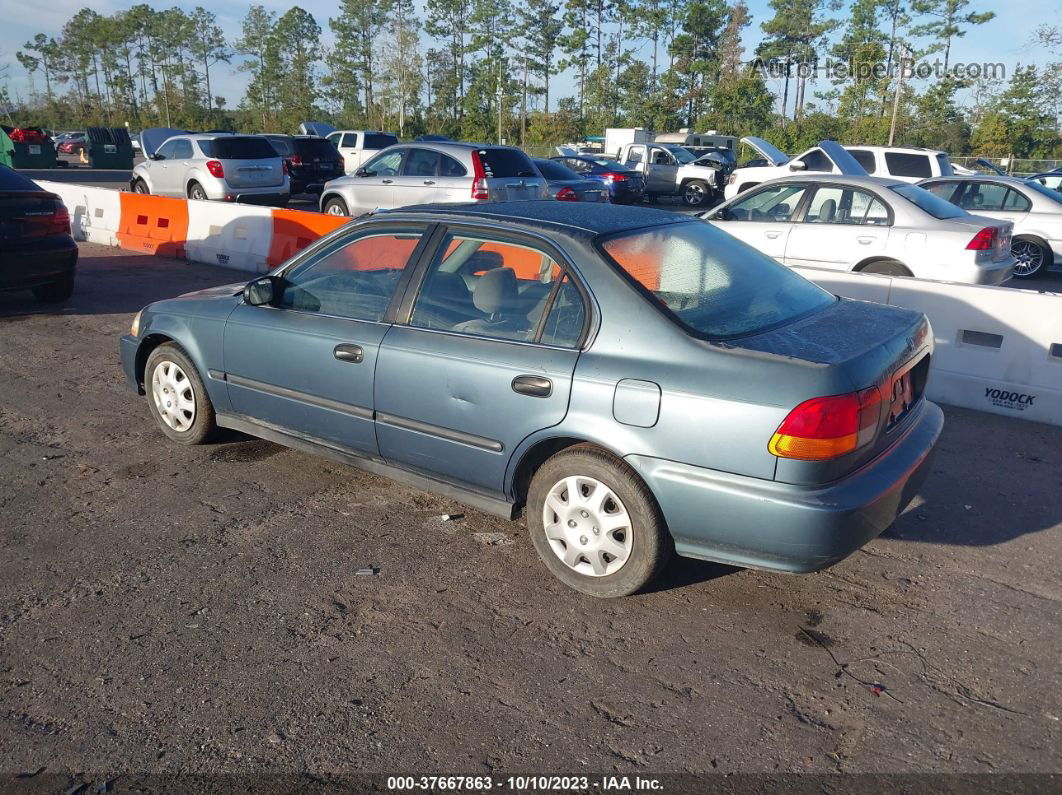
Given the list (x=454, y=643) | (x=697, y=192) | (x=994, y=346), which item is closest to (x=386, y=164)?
(x=994, y=346)

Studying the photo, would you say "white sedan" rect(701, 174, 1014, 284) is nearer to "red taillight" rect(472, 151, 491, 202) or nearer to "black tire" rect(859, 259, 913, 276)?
"black tire" rect(859, 259, 913, 276)

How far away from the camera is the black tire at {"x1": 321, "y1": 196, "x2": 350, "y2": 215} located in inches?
595

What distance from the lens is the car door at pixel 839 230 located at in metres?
8.88

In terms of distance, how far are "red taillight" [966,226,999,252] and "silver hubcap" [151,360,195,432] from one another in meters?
7.29

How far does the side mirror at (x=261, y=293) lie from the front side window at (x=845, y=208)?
641 cm

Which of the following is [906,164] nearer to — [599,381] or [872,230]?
[872,230]

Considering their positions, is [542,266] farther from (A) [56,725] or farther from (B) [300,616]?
(A) [56,725]

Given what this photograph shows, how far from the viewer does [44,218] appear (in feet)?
28.9

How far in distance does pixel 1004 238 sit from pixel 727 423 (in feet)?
23.5

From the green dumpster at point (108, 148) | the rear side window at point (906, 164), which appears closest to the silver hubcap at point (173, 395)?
the rear side window at point (906, 164)

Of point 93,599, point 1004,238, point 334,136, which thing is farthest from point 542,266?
point 334,136

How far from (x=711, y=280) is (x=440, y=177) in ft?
34.2

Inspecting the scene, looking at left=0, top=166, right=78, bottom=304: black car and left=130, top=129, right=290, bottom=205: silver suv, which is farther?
left=130, top=129, right=290, bottom=205: silver suv

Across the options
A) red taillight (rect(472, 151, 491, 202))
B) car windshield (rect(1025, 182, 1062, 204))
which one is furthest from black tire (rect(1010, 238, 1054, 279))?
red taillight (rect(472, 151, 491, 202))
